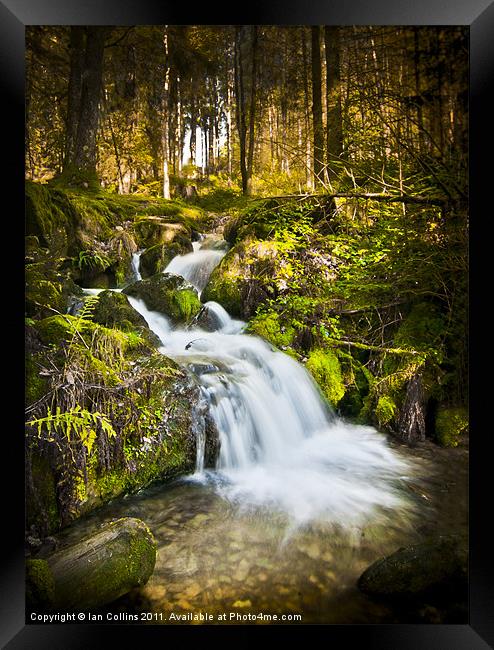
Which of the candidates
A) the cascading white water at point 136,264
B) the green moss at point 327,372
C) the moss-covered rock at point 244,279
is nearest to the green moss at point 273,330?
the moss-covered rock at point 244,279

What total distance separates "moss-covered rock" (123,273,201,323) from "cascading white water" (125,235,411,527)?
18cm

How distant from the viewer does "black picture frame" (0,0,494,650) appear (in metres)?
1.79

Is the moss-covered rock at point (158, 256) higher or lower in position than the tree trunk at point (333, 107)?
lower

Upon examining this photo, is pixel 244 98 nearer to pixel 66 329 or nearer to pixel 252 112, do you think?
pixel 252 112

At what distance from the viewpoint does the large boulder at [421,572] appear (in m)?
1.86

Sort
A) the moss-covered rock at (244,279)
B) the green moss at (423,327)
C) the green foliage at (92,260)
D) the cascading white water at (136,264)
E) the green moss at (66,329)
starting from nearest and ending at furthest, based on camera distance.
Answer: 1. the green moss at (66,329)
2. the green moss at (423,327)
3. the green foliage at (92,260)
4. the moss-covered rock at (244,279)
5. the cascading white water at (136,264)

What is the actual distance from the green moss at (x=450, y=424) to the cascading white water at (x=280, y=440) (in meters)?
0.45

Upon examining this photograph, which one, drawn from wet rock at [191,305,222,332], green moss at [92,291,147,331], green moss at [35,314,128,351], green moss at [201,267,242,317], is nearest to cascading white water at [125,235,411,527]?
wet rock at [191,305,222,332]

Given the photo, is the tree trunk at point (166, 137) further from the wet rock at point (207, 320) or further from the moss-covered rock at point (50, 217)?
the wet rock at point (207, 320)

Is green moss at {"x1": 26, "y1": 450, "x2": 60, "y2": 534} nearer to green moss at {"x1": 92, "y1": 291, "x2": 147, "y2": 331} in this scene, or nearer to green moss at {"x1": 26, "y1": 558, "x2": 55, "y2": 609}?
green moss at {"x1": 26, "y1": 558, "x2": 55, "y2": 609}
